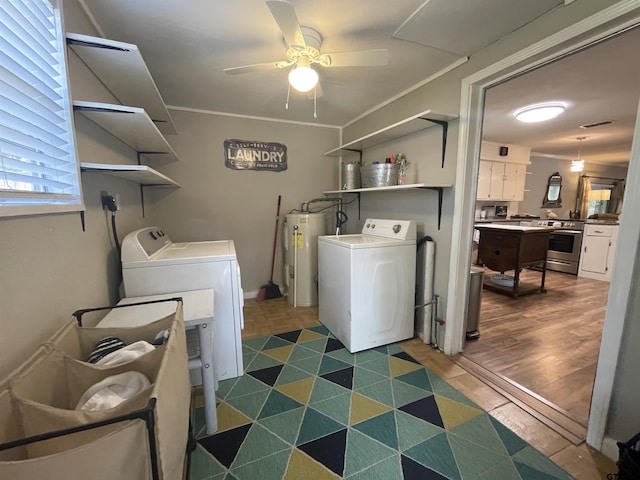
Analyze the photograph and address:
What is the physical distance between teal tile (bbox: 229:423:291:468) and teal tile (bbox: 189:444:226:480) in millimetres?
65

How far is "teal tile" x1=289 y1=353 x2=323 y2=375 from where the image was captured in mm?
1943

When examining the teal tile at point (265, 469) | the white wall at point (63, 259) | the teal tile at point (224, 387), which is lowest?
the teal tile at point (224, 387)

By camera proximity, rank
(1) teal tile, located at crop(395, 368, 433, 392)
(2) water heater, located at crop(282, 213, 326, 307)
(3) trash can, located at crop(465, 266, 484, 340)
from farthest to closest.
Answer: (2) water heater, located at crop(282, 213, 326, 307)
(3) trash can, located at crop(465, 266, 484, 340)
(1) teal tile, located at crop(395, 368, 433, 392)

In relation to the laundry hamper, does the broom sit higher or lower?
lower

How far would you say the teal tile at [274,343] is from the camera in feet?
7.43

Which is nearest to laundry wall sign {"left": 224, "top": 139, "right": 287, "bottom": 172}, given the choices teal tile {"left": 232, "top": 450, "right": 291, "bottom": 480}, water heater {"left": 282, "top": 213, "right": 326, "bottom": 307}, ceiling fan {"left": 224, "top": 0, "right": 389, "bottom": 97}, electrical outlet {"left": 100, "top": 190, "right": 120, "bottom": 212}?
water heater {"left": 282, "top": 213, "right": 326, "bottom": 307}

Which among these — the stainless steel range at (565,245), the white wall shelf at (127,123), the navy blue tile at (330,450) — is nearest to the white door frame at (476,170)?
the navy blue tile at (330,450)

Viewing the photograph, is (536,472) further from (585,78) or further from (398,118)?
(585,78)

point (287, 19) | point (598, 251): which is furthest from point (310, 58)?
point (598, 251)

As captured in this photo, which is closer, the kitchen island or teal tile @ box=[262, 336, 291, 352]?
teal tile @ box=[262, 336, 291, 352]

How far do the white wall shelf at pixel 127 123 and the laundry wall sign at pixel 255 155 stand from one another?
88cm

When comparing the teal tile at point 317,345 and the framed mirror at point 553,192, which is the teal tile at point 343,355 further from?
the framed mirror at point 553,192

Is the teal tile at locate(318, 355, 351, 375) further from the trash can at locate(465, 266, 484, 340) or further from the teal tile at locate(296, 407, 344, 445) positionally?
the trash can at locate(465, 266, 484, 340)

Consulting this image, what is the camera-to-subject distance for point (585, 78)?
2.30 meters
